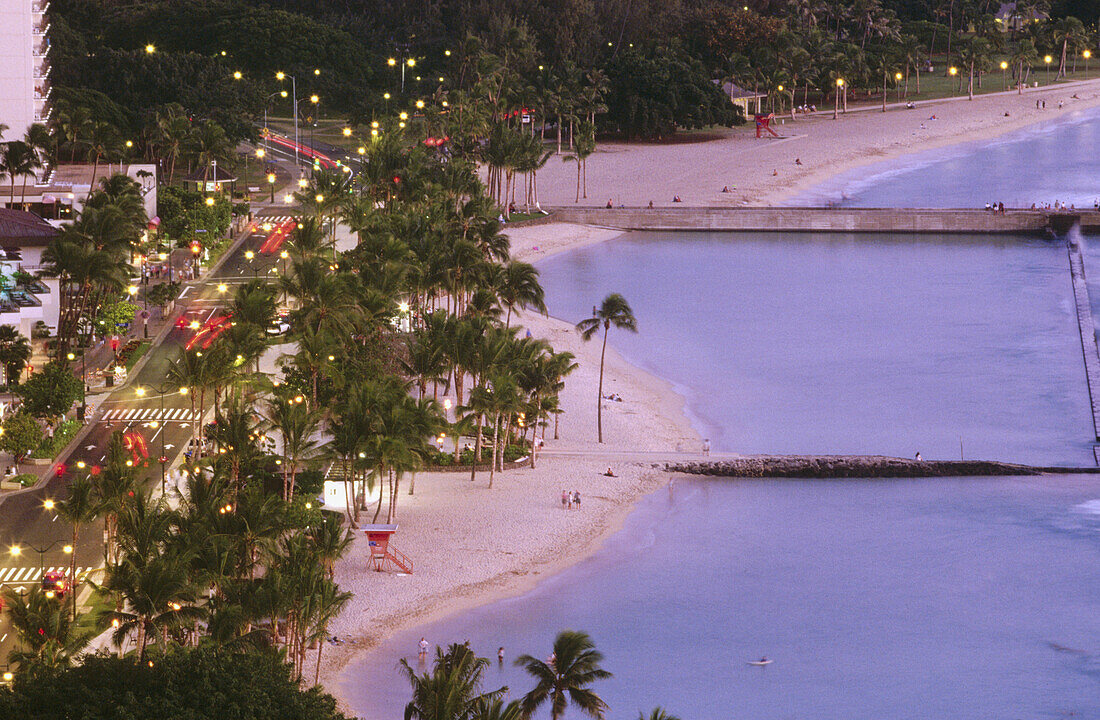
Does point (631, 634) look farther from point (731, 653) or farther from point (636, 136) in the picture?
point (636, 136)

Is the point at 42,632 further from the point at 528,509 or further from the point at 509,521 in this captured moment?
the point at 528,509

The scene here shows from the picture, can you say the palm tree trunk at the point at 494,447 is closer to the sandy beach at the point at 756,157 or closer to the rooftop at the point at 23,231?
the rooftop at the point at 23,231

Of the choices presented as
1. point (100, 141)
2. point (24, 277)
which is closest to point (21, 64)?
point (100, 141)

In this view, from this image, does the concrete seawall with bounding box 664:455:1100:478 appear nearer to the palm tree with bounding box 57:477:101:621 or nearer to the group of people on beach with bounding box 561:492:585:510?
the group of people on beach with bounding box 561:492:585:510

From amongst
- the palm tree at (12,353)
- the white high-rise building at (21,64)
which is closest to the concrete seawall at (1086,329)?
the palm tree at (12,353)

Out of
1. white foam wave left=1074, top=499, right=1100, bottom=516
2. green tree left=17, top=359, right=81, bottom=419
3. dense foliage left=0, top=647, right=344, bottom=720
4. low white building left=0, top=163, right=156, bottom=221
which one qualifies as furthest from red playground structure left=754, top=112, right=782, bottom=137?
dense foliage left=0, top=647, right=344, bottom=720

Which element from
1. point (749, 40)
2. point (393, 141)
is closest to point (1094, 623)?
point (393, 141)
